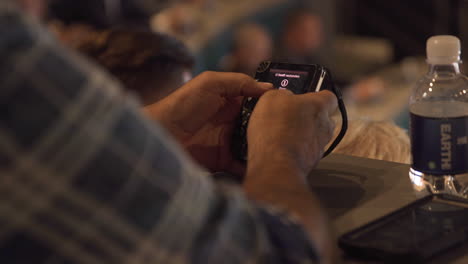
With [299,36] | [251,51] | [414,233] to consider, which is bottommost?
[414,233]

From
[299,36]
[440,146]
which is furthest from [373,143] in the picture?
[299,36]

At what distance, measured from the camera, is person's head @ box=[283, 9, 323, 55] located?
4.89m

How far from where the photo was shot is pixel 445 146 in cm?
80

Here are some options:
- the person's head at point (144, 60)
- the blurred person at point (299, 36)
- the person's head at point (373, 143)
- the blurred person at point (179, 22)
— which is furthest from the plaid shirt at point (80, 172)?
the blurred person at point (299, 36)

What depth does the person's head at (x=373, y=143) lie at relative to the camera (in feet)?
3.45

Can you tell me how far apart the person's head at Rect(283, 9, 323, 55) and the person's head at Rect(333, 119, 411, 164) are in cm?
379

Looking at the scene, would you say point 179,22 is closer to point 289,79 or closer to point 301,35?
point 301,35

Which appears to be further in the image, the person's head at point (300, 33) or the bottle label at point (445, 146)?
the person's head at point (300, 33)

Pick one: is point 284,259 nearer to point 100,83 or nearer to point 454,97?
point 100,83

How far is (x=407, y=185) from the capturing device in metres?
0.79

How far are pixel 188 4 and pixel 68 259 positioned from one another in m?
3.96

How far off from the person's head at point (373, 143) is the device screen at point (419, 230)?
1.05 ft

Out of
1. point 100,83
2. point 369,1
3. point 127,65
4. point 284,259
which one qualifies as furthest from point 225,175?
point 369,1

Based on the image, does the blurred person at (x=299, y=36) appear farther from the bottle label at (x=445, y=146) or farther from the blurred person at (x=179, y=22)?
the bottle label at (x=445, y=146)
